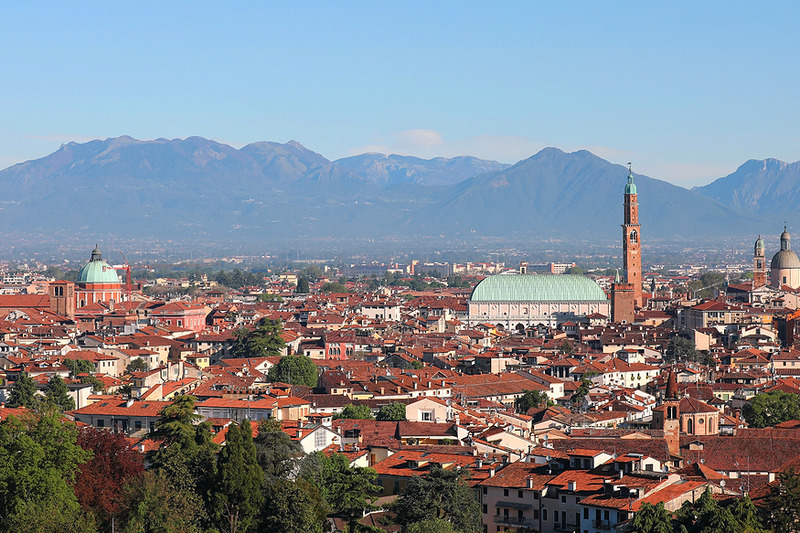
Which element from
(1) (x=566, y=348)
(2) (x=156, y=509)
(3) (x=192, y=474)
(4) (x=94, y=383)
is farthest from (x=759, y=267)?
(2) (x=156, y=509)

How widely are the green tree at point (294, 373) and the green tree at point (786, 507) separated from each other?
27.0 meters

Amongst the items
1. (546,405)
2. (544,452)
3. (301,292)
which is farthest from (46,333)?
(301,292)

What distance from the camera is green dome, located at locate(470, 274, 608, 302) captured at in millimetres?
101625

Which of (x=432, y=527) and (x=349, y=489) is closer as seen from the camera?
(x=432, y=527)

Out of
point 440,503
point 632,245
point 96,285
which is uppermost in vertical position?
point 632,245

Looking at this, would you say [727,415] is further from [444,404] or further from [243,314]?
[243,314]

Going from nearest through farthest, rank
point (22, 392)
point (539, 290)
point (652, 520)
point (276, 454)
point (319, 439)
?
point (652, 520) < point (276, 454) < point (319, 439) < point (22, 392) < point (539, 290)

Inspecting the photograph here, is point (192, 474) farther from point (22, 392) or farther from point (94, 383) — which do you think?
point (94, 383)

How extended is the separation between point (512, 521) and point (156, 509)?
21.7 ft

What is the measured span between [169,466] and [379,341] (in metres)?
43.0

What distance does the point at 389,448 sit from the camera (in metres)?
34.2

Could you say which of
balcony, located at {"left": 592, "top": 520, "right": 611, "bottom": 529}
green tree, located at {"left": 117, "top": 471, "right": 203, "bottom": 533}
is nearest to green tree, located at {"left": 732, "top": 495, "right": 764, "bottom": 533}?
balcony, located at {"left": 592, "top": 520, "right": 611, "bottom": 529}

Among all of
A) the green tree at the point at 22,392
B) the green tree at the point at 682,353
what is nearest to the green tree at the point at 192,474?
the green tree at the point at 22,392

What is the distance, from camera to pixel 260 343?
65125 millimetres
